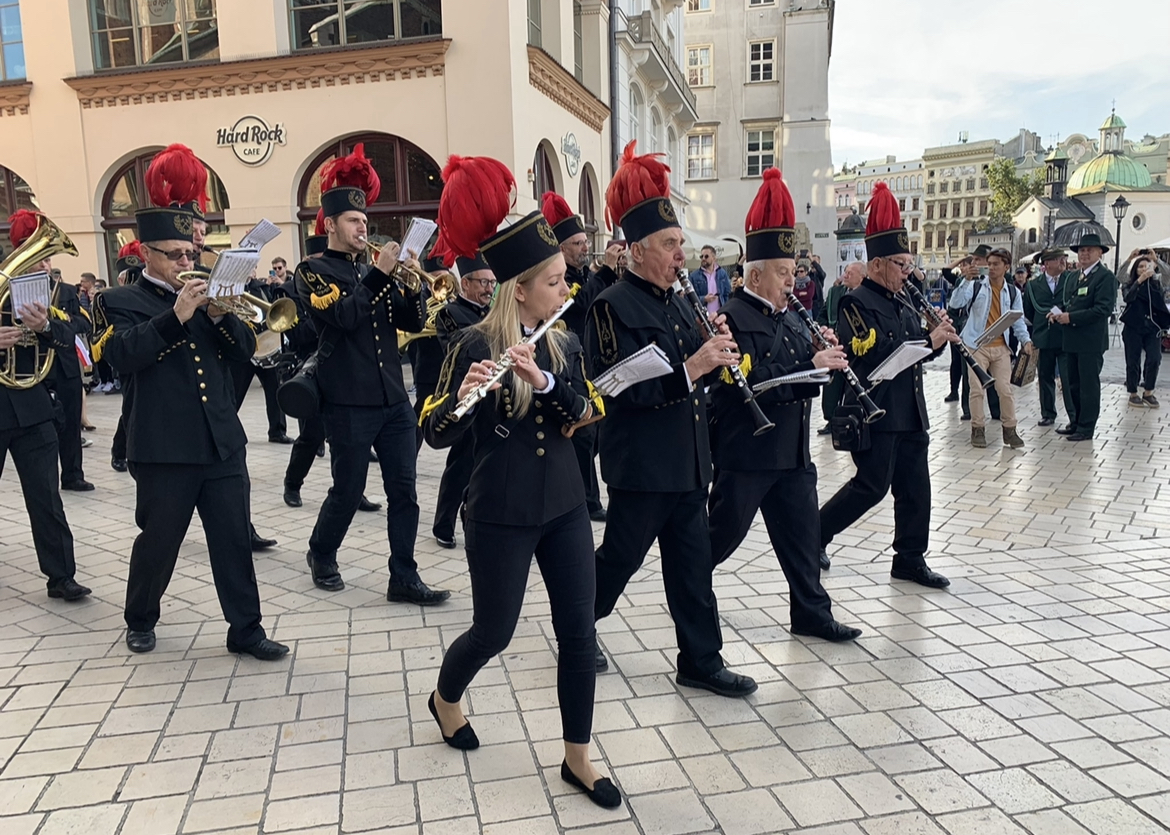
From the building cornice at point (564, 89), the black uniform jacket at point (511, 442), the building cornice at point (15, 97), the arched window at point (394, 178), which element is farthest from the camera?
the building cornice at point (15, 97)

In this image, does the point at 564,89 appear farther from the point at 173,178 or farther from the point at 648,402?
the point at 648,402

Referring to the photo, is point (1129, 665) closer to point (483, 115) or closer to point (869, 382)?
point (869, 382)

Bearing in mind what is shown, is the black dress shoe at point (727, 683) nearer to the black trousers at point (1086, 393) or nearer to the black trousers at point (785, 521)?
the black trousers at point (785, 521)

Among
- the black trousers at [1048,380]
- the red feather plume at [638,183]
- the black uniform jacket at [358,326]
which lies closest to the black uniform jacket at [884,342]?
the red feather plume at [638,183]

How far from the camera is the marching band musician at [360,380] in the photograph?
498 centimetres

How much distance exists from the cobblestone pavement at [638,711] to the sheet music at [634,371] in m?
1.46

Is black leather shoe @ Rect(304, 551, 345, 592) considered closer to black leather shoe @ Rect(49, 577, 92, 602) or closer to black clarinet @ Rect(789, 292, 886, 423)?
black leather shoe @ Rect(49, 577, 92, 602)

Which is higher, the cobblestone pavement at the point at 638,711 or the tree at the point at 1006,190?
the tree at the point at 1006,190

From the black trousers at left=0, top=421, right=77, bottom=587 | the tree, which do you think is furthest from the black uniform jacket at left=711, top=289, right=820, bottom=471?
the tree

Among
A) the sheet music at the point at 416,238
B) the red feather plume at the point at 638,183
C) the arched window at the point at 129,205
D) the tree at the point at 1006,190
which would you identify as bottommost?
the sheet music at the point at 416,238

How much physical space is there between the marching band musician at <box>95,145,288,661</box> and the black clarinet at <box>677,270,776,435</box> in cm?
220

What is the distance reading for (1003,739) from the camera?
353 cm

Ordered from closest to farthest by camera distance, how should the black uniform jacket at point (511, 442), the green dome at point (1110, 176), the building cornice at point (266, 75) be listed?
the black uniform jacket at point (511, 442) < the building cornice at point (266, 75) < the green dome at point (1110, 176)

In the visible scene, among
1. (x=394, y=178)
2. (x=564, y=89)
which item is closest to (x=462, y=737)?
(x=394, y=178)
